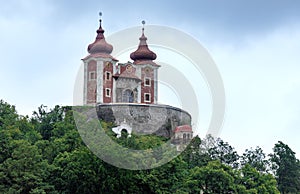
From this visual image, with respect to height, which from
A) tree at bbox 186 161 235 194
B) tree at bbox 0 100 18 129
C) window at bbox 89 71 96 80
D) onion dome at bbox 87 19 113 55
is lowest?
tree at bbox 186 161 235 194

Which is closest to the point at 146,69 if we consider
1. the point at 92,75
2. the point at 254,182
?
the point at 92,75

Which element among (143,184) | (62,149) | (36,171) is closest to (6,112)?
(62,149)

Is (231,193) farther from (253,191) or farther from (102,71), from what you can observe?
(102,71)

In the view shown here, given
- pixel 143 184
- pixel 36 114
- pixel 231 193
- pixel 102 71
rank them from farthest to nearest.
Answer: pixel 102 71
pixel 36 114
pixel 231 193
pixel 143 184

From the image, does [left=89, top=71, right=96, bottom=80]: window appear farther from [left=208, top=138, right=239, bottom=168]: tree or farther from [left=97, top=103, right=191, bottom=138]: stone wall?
[left=208, top=138, right=239, bottom=168]: tree

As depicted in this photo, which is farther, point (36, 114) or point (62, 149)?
point (36, 114)

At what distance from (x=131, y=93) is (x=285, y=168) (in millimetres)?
13084

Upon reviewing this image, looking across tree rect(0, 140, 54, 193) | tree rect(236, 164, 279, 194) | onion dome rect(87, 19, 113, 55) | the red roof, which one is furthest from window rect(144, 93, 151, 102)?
tree rect(0, 140, 54, 193)

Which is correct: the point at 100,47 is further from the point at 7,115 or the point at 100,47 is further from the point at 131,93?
the point at 7,115

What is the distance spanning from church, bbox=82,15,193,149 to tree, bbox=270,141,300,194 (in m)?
5.96

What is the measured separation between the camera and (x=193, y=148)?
48938 mm

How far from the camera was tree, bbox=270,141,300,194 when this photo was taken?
49.6 m

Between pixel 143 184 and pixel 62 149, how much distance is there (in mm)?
6345

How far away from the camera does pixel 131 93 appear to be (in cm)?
5709
